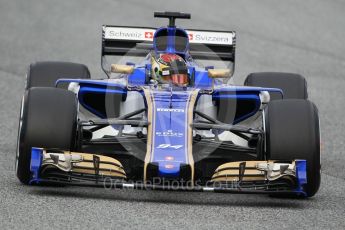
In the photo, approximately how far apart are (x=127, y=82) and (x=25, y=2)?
12041 millimetres

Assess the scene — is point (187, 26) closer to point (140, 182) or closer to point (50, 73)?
point (50, 73)

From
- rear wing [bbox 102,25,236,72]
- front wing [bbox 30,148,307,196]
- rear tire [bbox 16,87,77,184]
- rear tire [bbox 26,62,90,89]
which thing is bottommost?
front wing [bbox 30,148,307,196]

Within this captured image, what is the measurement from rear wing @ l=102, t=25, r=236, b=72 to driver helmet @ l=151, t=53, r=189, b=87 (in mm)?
1559

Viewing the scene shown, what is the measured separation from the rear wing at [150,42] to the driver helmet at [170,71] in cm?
156

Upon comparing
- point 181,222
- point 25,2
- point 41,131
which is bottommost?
point 181,222

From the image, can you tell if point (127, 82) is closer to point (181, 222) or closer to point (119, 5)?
point (181, 222)

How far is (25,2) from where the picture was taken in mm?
23266

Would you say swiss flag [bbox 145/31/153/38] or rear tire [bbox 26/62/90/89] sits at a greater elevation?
swiss flag [bbox 145/31/153/38]

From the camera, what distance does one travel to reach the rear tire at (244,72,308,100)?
1280cm

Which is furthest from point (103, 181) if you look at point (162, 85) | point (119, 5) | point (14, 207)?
point (119, 5)

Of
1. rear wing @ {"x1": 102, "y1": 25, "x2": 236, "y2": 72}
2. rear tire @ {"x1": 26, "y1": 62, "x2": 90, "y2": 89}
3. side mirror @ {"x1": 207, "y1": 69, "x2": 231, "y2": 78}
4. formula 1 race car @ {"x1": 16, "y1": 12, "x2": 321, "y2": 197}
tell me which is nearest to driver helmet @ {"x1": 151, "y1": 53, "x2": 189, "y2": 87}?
formula 1 race car @ {"x1": 16, "y1": 12, "x2": 321, "y2": 197}

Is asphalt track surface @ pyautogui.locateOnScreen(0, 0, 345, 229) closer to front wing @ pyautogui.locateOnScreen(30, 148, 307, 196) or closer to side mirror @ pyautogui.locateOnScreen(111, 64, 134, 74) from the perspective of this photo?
front wing @ pyautogui.locateOnScreen(30, 148, 307, 196)

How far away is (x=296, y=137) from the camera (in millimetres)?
10406

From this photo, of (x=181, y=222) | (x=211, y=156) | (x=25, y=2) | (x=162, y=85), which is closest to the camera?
(x=181, y=222)
